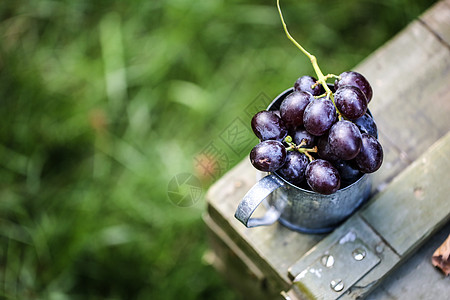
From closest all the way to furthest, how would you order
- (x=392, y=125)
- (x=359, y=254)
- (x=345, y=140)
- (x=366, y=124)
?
(x=345, y=140)
(x=366, y=124)
(x=359, y=254)
(x=392, y=125)

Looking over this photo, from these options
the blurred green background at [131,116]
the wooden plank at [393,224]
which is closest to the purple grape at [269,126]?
the wooden plank at [393,224]

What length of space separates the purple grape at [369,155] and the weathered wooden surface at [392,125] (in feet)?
1.05

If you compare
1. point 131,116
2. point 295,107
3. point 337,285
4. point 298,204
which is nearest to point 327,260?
point 337,285

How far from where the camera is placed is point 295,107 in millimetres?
904

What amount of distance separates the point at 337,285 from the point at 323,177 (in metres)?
0.31

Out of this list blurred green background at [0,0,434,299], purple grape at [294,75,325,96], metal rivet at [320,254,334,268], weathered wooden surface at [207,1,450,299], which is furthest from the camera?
blurred green background at [0,0,434,299]

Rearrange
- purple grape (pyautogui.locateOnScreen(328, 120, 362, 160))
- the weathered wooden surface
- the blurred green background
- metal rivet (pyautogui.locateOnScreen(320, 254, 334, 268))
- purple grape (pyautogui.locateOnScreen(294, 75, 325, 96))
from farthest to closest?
the blurred green background
the weathered wooden surface
metal rivet (pyautogui.locateOnScreen(320, 254, 334, 268))
purple grape (pyautogui.locateOnScreen(294, 75, 325, 96))
purple grape (pyautogui.locateOnScreen(328, 120, 362, 160))

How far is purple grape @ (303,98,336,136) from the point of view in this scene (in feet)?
2.83

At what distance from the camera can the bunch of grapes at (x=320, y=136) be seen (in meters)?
0.86

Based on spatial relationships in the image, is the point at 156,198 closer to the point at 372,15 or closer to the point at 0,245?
the point at 0,245

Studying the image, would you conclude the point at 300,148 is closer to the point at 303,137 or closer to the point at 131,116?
the point at 303,137

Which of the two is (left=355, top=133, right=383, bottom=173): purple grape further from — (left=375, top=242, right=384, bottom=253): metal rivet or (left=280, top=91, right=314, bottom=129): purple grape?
(left=375, top=242, right=384, bottom=253): metal rivet

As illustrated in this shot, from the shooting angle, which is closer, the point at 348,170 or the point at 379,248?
the point at 348,170

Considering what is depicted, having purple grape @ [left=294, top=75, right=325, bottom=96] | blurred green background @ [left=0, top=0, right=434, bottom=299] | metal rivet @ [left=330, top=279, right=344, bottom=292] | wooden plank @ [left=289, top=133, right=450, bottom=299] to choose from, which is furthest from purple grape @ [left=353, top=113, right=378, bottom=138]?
blurred green background @ [left=0, top=0, right=434, bottom=299]
